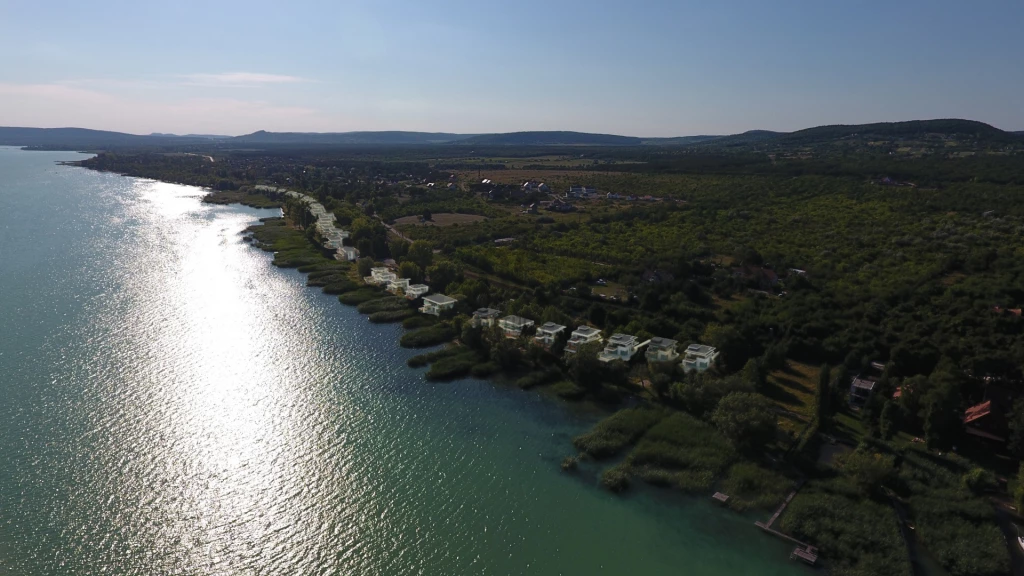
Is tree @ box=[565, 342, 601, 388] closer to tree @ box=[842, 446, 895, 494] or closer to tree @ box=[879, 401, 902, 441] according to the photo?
tree @ box=[842, 446, 895, 494]

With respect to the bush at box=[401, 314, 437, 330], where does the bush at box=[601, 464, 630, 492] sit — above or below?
below

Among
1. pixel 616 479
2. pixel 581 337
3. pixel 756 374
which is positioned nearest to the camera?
pixel 616 479

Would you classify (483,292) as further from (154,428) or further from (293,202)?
(293,202)

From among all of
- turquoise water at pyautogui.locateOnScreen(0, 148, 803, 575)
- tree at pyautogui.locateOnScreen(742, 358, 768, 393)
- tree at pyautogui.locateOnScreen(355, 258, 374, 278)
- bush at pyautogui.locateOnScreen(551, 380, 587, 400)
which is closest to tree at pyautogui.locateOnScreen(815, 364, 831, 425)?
tree at pyautogui.locateOnScreen(742, 358, 768, 393)

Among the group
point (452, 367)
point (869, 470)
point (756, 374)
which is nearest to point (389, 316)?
point (452, 367)

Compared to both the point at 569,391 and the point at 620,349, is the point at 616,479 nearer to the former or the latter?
the point at 569,391

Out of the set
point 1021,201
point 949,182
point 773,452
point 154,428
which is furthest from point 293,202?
point 949,182

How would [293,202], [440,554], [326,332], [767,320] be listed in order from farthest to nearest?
[293,202] → [326,332] → [767,320] → [440,554]
